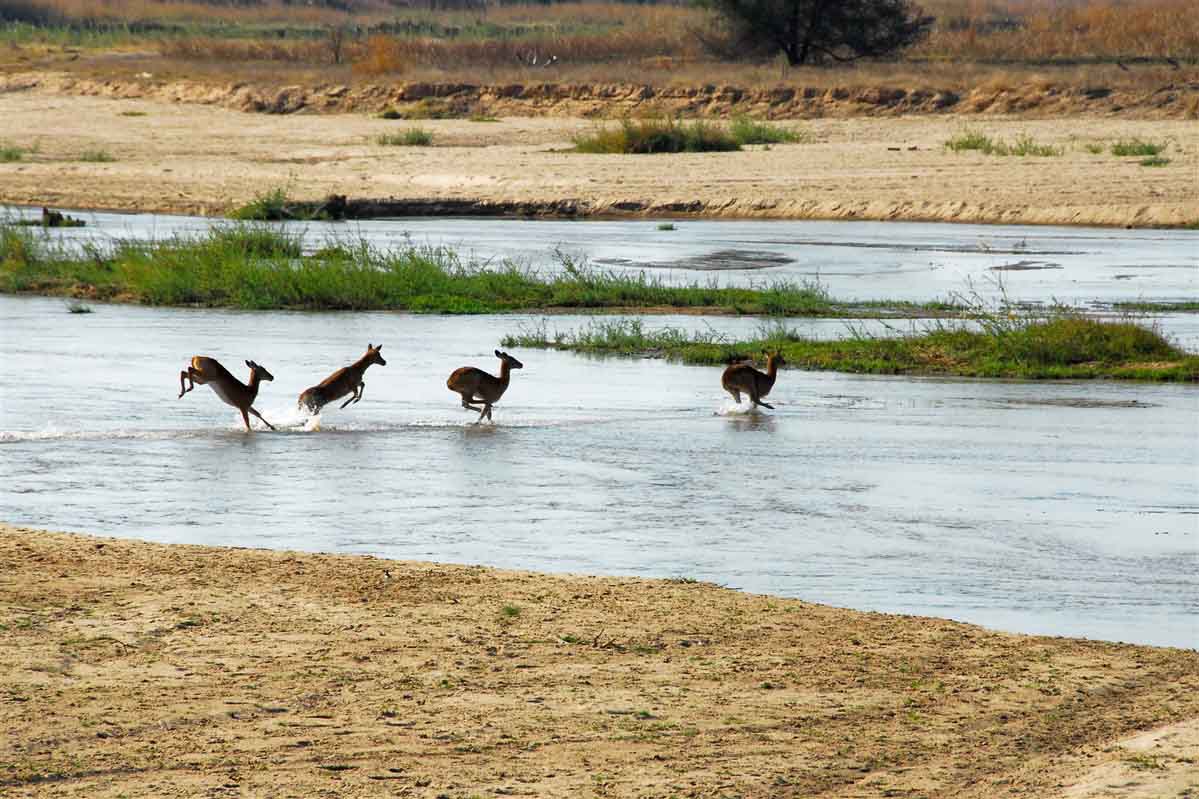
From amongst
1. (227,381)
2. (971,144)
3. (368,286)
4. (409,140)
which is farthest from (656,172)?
(227,381)

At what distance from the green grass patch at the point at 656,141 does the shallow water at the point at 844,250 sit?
6.54m

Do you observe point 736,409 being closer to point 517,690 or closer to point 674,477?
point 674,477

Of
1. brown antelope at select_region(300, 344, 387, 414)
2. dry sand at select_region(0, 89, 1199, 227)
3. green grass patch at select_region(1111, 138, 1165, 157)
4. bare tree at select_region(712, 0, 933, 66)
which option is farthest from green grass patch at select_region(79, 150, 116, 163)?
brown antelope at select_region(300, 344, 387, 414)

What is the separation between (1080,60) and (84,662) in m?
52.1

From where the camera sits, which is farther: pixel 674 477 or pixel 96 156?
pixel 96 156

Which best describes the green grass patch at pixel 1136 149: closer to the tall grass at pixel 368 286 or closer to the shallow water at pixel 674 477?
the tall grass at pixel 368 286

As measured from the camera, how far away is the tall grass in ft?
74.2

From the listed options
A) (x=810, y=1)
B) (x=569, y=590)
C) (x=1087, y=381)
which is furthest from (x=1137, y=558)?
(x=810, y=1)

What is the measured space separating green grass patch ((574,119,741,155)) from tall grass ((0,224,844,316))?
16417mm

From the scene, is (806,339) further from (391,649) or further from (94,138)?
(94,138)

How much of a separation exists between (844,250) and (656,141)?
12.5 metres

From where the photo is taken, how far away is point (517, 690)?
7453mm

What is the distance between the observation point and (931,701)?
7449 millimetres

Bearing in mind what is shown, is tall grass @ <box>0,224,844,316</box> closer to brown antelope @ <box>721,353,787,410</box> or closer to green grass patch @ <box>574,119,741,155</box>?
brown antelope @ <box>721,353,787,410</box>
